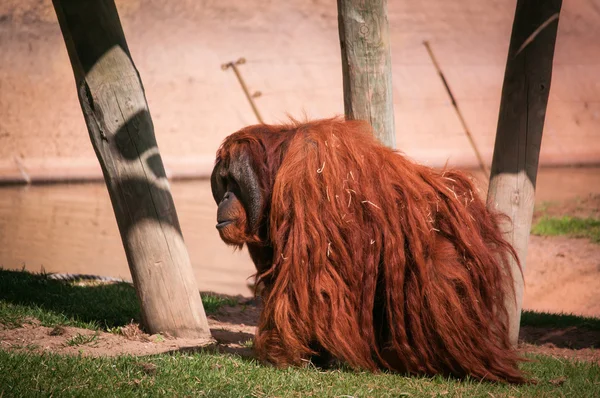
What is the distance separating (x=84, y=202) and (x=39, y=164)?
104cm

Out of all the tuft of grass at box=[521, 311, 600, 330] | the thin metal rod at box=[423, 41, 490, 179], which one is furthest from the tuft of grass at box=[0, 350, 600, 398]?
the thin metal rod at box=[423, 41, 490, 179]

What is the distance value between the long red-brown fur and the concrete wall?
7.04 metres

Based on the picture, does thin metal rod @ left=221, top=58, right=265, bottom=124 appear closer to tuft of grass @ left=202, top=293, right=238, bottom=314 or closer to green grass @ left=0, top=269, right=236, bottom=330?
tuft of grass @ left=202, top=293, right=238, bottom=314

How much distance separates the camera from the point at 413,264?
11.6 feet

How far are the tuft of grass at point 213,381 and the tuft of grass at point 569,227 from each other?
5506 mm

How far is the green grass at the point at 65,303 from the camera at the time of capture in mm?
4375

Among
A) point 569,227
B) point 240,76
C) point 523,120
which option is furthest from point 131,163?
point 240,76

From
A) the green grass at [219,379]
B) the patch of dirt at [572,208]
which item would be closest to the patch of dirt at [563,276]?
the patch of dirt at [572,208]

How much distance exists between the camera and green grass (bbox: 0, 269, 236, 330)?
438cm

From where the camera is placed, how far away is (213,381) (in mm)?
3312

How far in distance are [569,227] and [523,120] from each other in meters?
5.18

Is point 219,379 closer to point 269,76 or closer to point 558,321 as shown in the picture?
point 558,321

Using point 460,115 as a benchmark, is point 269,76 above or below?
above

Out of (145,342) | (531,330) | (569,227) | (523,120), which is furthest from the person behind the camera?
(569,227)
